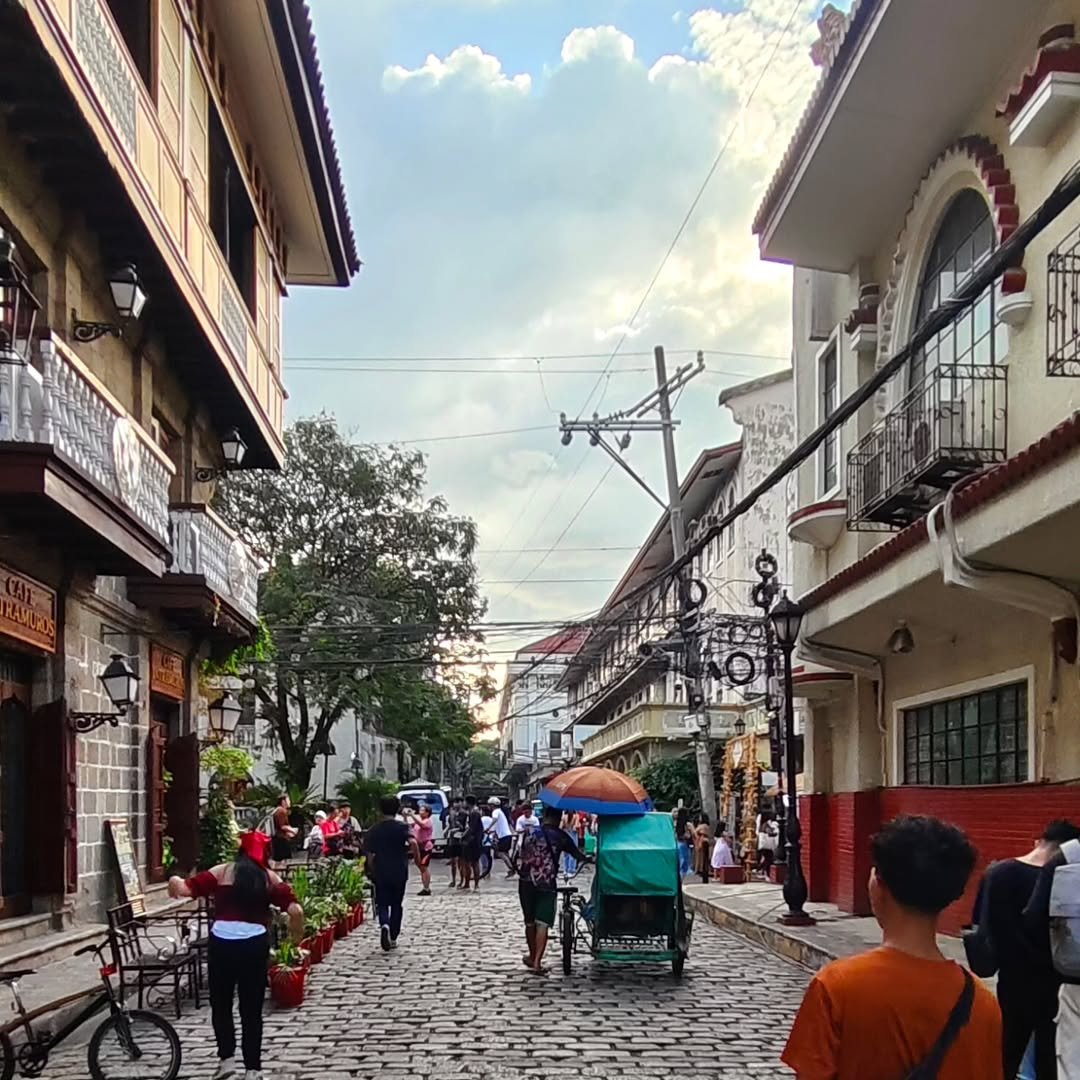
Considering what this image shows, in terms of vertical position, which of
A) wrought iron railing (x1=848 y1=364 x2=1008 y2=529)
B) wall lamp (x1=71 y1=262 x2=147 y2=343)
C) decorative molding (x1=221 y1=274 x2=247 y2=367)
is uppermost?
decorative molding (x1=221 y1=274 x2=247 y2=367)

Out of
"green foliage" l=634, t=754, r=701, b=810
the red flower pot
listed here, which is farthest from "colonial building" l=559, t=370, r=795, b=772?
the red flower pot

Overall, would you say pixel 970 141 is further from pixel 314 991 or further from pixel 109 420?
pixel 314 991

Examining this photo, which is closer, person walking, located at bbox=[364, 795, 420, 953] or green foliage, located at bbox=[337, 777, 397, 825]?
person walking, located at bbox=[364, 795, 420, 953]

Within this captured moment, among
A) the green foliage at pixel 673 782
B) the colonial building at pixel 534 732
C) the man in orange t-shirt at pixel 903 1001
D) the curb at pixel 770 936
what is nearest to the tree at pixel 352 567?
the green foliage at pixel 673 782

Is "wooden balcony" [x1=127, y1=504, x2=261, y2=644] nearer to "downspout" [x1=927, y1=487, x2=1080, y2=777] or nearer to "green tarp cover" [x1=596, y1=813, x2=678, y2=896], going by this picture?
"green tarp cover" [x1=596, y1=813, x2=678, y2=896]

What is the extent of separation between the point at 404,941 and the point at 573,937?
368 cm

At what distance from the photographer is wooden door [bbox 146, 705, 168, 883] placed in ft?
56.4

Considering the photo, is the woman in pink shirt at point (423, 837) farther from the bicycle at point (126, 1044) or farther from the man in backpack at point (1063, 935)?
the man in backpack at point (1063, 935)

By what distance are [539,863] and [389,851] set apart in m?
2.56

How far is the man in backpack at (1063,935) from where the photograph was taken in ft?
19.3

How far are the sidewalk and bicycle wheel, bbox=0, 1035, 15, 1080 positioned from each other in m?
6.15

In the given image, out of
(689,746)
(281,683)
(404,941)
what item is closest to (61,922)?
(404,941)

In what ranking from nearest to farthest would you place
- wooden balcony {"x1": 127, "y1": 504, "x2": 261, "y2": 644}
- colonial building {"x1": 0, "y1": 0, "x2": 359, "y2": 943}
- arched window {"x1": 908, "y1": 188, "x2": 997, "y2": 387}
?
colonial building {"x1": 0, "y1": 0, "x2": 359, "y2": 943}, arched window {"x1": 908, "y1": 188, "x2": 997, "y2": 387}, wooden balcony {"x1": 127, "y1": 504, "x2": 261, "y2": 644}

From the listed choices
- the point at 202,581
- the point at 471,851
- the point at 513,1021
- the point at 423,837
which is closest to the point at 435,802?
the point at 423,837
